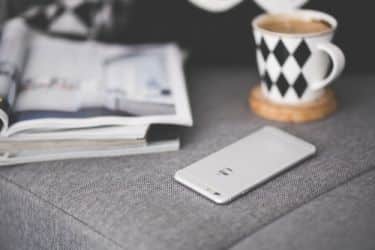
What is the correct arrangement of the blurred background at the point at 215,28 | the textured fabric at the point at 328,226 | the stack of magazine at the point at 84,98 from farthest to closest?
the blurred background at the point at 215,28 < the stack of magazine at the point at 84,98 < the textured fabric at the point at 328,226

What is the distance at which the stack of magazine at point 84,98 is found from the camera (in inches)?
26.5

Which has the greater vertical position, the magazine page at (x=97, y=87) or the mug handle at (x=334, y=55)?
the mug handle at (x=334, y=55)

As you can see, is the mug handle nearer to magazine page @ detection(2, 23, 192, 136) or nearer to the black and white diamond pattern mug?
the black and white diamond pattern mug

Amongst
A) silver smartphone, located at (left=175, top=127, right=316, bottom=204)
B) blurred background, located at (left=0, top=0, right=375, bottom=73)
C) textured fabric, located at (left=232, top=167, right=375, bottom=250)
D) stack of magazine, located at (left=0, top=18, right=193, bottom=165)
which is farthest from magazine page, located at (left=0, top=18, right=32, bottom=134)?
textured fabric, located at (left=232, top=167, right=375, bottom=250)

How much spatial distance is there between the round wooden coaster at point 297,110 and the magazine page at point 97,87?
102mm

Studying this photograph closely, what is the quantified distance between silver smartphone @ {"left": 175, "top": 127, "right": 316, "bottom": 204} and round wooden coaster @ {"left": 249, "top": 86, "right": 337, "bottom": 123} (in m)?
0.04

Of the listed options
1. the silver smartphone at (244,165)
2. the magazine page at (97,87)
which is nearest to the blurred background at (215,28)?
the magazine page at (97,87)

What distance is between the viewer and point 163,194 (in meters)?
0.61

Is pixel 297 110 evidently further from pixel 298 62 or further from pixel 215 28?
pixel 215 28

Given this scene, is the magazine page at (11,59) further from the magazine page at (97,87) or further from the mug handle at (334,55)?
the mug handle at (334,55)

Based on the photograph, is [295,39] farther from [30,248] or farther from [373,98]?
[30,248]

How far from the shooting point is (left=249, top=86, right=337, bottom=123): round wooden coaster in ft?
2.44

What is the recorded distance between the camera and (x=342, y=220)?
561mm

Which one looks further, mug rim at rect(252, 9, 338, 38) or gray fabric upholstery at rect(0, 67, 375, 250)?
mug rim at rect(252, 9, 338, 38)
